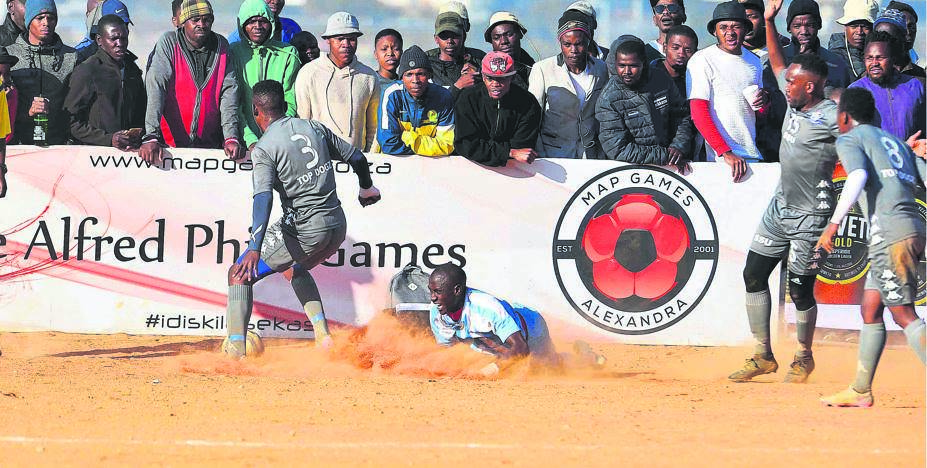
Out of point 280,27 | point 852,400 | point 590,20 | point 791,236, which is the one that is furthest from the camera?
point 280,27

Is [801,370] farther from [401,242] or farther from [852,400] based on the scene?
[401,242]

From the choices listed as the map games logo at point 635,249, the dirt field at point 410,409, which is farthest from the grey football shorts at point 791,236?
the map games logo at point 635,249

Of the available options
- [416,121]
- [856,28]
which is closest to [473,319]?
[416,121]

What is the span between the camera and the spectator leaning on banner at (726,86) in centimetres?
1101

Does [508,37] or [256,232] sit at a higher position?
[508,37]

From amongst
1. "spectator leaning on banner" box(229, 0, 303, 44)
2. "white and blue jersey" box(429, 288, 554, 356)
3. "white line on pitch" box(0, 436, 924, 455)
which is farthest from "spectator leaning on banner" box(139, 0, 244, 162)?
"white line on pitch" box(0, 436, 924, 455)

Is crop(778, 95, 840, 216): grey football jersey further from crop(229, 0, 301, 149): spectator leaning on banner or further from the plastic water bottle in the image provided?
the plastic water bottle

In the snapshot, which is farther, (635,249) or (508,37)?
(508,37)

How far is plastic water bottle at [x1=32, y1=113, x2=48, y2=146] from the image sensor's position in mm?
10805

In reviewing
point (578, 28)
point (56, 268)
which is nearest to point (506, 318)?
point (578, 28)

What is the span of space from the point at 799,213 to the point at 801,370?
1.15m

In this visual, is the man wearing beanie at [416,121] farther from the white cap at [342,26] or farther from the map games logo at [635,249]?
the map games logo at [635,249]

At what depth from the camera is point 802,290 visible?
9.59m

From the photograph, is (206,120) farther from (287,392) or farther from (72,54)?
(287,392)
